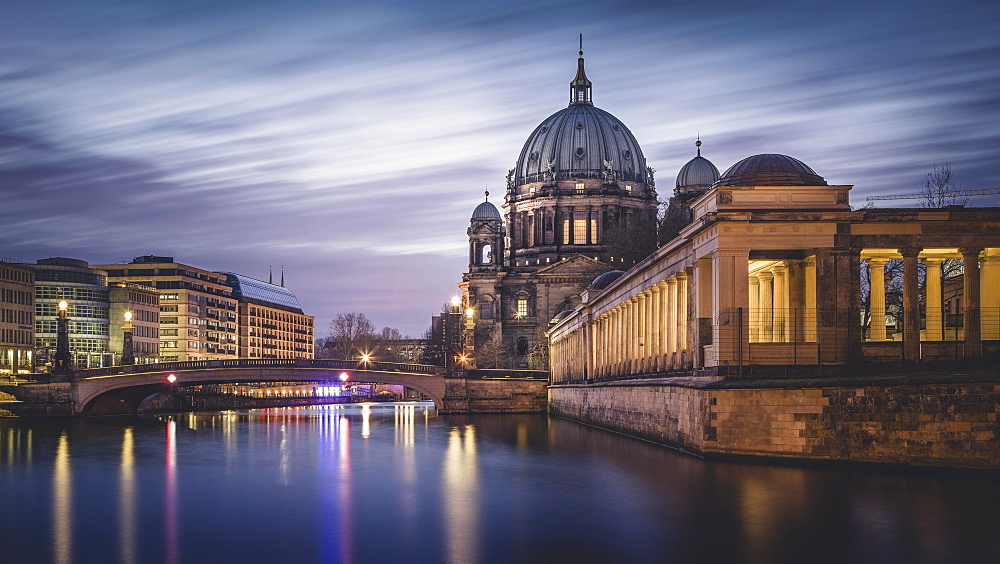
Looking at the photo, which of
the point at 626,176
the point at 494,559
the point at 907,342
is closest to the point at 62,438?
the point at 907,342

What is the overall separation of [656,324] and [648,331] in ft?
9.86

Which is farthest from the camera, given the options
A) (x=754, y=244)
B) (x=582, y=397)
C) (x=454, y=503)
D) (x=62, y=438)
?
(x=582, y=397)

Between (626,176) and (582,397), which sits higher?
(626,176)

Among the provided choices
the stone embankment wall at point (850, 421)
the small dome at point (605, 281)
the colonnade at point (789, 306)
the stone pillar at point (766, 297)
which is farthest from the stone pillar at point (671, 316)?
the small dome at point (605, 281)

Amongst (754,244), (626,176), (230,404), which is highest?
(626,176)

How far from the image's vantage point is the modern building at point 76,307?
152250 mm

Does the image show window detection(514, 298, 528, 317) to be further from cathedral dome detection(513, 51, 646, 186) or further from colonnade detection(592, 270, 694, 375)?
colonnade detection(592, 270, 694, 375)

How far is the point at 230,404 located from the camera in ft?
447

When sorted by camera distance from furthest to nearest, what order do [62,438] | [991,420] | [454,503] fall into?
1. [62,438]
2. [991,420]
3. [454,503]

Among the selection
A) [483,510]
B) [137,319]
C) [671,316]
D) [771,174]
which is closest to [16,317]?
[137,319]

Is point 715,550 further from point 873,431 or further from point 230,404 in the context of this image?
point 230,404

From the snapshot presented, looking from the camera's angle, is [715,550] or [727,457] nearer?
[715,550]

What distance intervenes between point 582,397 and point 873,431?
42551 mm

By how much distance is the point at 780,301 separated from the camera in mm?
52469
